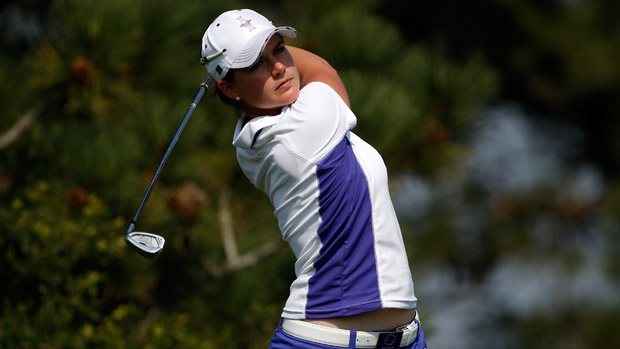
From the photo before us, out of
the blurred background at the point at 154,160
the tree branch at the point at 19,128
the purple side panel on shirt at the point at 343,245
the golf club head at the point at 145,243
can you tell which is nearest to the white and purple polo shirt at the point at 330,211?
the purple side panel on shirt at the point at 343,245

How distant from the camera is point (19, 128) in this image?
3650 mm

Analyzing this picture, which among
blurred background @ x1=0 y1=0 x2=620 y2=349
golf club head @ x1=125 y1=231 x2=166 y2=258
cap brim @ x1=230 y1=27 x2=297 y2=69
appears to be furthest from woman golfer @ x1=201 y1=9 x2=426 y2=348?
blurred background @ x1=0 y1=0 x2=620 y2=349

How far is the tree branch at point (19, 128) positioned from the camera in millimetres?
3607

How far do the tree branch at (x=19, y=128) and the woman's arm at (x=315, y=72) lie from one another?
4.76 feet

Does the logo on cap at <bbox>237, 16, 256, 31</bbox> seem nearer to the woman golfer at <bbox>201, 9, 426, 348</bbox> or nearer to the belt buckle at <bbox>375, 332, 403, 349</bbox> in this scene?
the woman golfer at <bbox>201, 9, 426, 348</bbox>

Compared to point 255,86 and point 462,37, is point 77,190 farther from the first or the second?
point 462,37

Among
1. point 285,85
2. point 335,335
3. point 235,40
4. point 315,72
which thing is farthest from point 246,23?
point 335,335

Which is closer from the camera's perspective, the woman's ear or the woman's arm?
the woman's ear

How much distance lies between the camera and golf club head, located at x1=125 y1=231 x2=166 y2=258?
2.25 meters

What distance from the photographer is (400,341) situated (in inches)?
89.2

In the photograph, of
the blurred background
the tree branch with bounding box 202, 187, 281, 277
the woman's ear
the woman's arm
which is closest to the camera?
the woman's ear

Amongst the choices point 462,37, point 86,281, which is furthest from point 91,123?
point 462,37

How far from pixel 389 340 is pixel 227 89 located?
2.23ft

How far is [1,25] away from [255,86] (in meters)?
2.42
